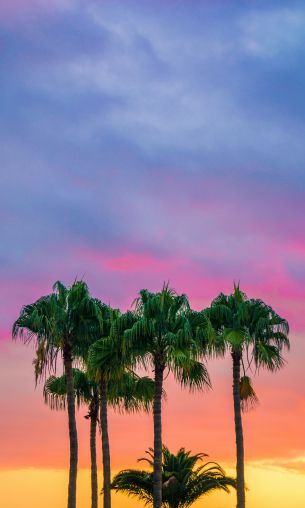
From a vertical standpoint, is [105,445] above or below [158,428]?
above

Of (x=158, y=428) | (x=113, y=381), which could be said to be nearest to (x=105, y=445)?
(x=113, y=381)

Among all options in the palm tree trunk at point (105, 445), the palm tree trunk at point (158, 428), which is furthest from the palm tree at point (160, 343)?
the palm tree trunk at point (105, 445)

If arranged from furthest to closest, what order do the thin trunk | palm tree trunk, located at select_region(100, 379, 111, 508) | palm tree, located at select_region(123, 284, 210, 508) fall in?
the thin trunk
palm tree trunk, located at select_region(100, 379, 111, 508)
palm tree, located at select_region(123, 284, 210, 508)

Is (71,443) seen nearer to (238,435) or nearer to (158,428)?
(158,428)

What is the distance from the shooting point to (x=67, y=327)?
5400cm

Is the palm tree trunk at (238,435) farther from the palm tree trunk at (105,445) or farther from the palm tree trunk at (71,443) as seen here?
the palm tree trunk at (71,443)

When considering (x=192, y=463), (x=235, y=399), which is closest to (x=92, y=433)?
(x=192, y=463)

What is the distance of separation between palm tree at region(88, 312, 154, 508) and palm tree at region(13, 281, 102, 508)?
1.24 m

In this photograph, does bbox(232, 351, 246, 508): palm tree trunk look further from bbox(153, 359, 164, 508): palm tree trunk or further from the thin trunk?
the thin trunk

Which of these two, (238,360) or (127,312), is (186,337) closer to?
(127,312)

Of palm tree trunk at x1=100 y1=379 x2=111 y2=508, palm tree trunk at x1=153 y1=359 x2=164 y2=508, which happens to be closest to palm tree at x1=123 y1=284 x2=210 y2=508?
palm tree trunk at x1=153 y1=359 x2=164 y2=508

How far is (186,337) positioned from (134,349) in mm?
3127

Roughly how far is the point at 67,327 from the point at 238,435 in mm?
12268

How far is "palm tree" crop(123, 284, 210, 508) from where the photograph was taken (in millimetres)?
50688
